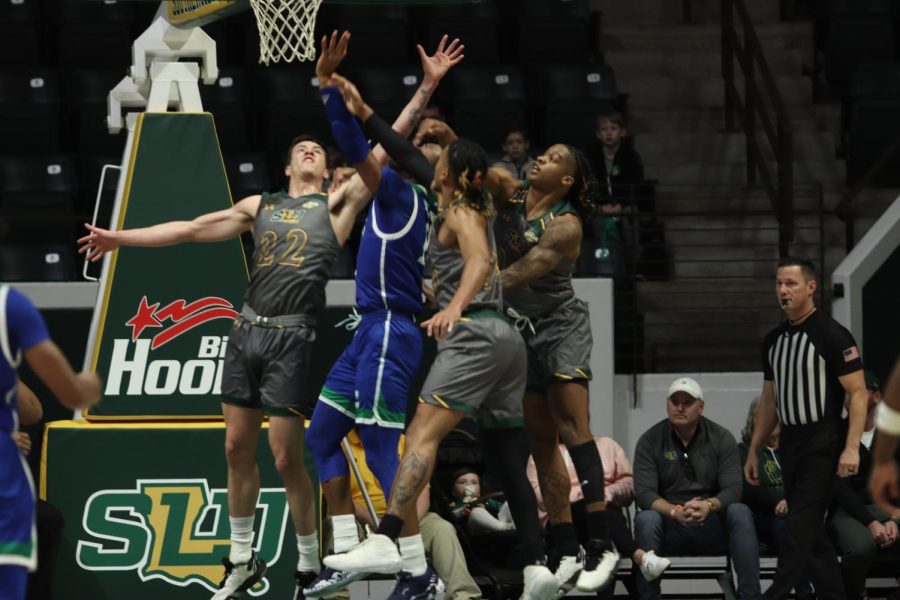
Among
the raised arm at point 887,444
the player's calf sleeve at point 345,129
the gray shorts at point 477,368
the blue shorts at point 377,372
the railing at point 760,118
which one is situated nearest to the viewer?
the raised arm at point 887,444

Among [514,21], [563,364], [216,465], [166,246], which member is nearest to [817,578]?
[563,364]

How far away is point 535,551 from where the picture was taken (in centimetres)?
759

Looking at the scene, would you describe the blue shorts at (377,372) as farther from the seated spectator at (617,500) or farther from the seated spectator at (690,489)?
the seated spectator at (690,489)

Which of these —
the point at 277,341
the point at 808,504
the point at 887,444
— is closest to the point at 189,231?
the point at 277,341

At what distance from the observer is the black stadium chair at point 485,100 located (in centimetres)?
1302

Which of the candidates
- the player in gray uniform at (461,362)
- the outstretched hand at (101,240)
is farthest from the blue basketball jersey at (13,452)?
the outstretched hand at (101,240)

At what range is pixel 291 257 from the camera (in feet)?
26.0

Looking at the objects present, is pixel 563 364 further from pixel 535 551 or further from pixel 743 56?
pixel 743 56

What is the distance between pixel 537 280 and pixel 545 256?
0.30 m

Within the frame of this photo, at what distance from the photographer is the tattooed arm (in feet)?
25.7

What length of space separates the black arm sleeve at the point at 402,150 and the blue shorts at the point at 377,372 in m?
0.67

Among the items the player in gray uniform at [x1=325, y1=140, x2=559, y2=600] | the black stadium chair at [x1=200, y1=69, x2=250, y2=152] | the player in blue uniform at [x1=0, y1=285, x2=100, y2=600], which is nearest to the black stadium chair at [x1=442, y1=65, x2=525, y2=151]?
the black stadium chair at [x1=200, y1=69, x2=250, y2=152]

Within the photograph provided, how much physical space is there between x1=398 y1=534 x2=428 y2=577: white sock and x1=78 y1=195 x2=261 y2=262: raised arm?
1.86 metres

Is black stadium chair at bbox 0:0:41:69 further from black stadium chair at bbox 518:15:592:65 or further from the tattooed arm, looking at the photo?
the tattooed arm
